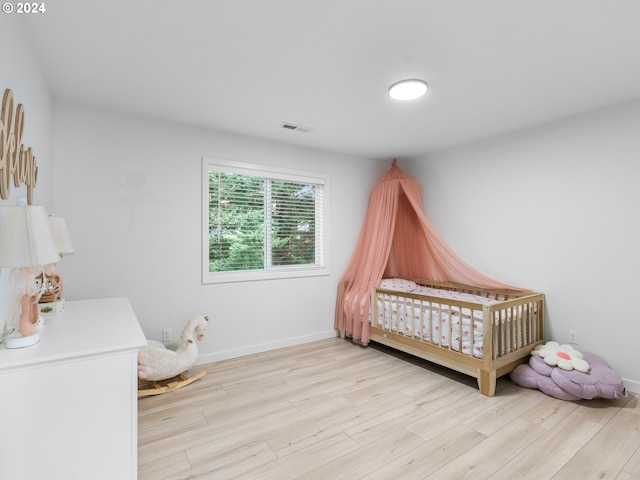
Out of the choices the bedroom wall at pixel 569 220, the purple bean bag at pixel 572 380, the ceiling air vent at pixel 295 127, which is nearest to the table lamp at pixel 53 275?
the ceiling air vent at pixel 295 127

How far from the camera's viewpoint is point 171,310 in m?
3.05

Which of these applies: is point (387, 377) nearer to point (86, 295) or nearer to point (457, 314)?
point (457, 314)

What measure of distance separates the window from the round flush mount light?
163 cm

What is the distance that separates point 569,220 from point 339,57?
2.56 m

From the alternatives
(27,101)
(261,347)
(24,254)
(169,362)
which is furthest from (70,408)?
(261,347)

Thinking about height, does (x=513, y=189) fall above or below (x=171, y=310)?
above

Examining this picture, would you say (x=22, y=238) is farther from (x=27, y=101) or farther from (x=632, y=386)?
(x=632, y=386)

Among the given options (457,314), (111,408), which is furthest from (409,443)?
(111,408)

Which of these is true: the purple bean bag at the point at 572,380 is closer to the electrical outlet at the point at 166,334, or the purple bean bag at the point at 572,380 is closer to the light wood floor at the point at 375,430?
the light wood floor at the point at 375,430

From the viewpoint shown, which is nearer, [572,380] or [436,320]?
[572,380]

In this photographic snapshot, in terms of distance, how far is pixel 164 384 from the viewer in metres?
2.73

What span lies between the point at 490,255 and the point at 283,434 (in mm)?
2812

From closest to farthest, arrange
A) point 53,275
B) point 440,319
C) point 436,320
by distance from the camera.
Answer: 1. point 53,275
2. point 440,319
3. point 436,320

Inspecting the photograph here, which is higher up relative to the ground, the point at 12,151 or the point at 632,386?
the point at 12,151
